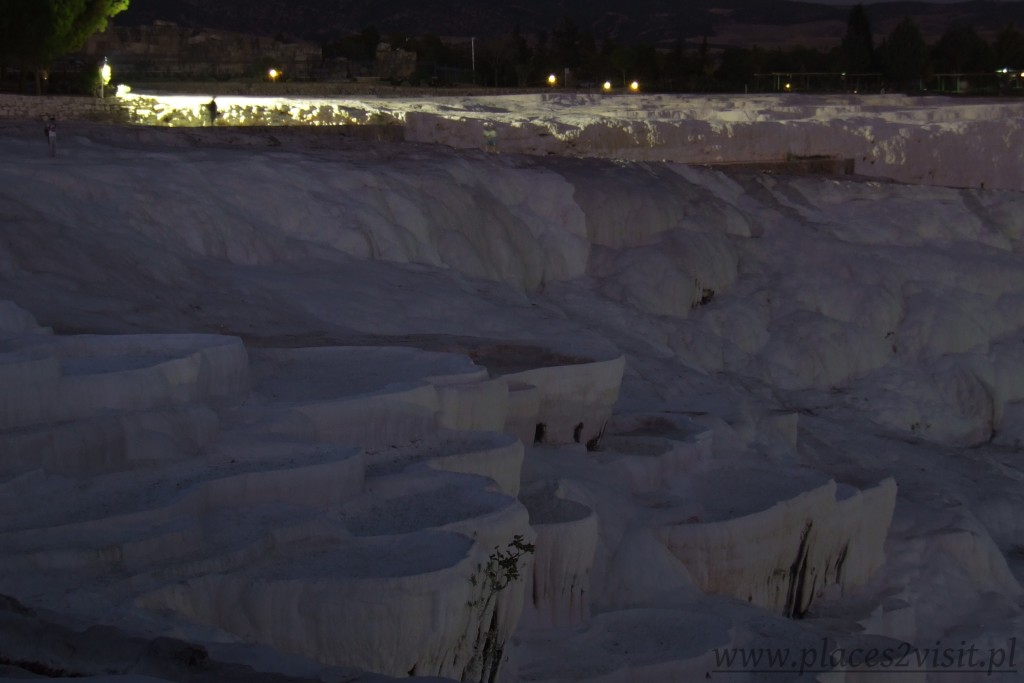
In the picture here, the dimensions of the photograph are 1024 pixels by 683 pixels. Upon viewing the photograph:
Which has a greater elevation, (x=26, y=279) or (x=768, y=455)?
(x=26, y=279)

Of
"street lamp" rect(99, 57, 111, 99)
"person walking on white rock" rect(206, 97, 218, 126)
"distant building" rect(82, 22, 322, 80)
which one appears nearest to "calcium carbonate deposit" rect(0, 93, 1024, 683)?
"person walking on white rock" rect(206, 97, 218, 126)

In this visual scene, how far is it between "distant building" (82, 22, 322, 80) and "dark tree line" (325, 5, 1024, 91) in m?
4.07

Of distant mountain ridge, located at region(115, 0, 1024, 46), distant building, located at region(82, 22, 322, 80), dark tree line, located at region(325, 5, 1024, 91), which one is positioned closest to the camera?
distant building, located at region(82, 22, 322, 80)

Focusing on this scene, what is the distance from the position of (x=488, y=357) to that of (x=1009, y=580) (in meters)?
4.06

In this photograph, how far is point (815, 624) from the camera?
29.1 ft

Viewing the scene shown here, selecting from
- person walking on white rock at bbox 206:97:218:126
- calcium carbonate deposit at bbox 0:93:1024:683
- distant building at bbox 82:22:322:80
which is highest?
distant building at bbox 82:22:322:80

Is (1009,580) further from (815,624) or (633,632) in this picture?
(633,632)

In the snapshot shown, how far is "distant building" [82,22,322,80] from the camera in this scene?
26.4 metres

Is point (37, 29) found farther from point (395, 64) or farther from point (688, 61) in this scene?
point (688, 61)

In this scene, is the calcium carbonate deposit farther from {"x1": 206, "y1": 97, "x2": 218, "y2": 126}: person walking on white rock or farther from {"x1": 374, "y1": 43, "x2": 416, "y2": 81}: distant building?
{"x1": 374, "y1": 43, "x2": 416, "y2": 81}: distant building

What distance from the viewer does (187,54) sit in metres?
27.5

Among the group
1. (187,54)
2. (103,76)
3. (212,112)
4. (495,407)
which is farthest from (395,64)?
(495,407)

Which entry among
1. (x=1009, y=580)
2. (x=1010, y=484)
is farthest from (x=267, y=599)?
(x=1010, y=484)

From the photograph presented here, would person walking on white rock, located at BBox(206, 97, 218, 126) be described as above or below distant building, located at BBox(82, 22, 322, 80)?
below
